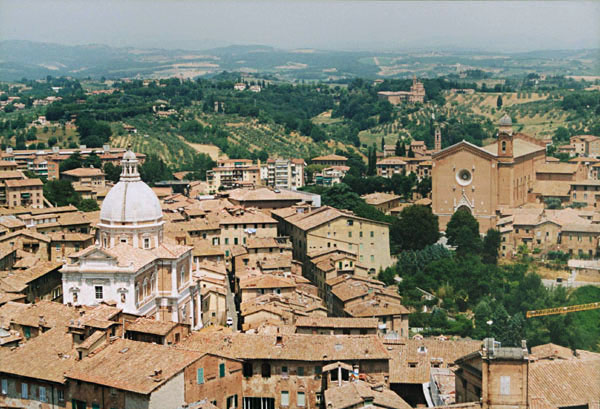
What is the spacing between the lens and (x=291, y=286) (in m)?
26.6

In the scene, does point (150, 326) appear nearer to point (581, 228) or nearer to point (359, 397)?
point (359, 397)

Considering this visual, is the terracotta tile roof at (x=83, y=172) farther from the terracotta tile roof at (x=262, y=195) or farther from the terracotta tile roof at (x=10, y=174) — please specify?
the terracotta tile roof at (x=262, y=195)

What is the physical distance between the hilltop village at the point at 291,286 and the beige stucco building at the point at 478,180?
0.25 ft

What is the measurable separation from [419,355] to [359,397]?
4672 millimetres

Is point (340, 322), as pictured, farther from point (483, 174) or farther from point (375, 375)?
point (483, 174)

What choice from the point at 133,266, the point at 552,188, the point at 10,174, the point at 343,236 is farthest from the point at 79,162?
the point at 133,266

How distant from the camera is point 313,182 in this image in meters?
59.6

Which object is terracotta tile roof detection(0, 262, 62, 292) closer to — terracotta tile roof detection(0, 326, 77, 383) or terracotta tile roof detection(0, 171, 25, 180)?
terracotta tile roof detection(0, 326, 77, 383)

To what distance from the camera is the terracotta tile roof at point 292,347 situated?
18.0 m

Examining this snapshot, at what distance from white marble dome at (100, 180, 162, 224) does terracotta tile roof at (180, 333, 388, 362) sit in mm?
5211

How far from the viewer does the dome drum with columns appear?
23.2 metres

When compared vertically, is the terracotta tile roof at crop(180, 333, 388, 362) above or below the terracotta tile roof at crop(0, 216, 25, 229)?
below

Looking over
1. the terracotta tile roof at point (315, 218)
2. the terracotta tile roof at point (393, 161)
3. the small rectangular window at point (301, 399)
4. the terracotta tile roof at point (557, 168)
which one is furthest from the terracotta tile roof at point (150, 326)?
the terracotta tile roof at point (393, 161)

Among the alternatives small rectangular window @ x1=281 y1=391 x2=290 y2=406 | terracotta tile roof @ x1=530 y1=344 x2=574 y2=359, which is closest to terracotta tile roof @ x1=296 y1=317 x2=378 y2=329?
small rectangular window @ x1=281 y1=391 x2=290 y2=406
